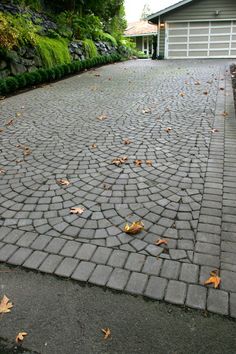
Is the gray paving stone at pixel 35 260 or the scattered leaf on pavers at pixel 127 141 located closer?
the gray paving stone at pixel 35 260

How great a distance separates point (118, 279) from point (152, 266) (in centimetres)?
30

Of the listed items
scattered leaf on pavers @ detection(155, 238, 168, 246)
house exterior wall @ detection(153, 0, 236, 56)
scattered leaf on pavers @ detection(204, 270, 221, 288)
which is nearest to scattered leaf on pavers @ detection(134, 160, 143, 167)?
scattered leaf on pavers @ detection(155, 238, 168, 246)

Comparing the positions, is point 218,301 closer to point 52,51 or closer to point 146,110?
point 146,110

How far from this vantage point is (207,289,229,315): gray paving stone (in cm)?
202

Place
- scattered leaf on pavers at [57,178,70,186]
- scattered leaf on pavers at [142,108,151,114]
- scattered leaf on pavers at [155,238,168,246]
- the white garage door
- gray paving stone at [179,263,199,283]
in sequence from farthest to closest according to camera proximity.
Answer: the white garage door < scattered leaf on pavers at [142,108,151,114] < scattered leaf on pavers at [57,178,70,186] < scattered leaf on pavers at [155,238,168,246] < gray paving stone at [179,263,199,283]

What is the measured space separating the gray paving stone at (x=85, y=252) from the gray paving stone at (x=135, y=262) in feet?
1.08

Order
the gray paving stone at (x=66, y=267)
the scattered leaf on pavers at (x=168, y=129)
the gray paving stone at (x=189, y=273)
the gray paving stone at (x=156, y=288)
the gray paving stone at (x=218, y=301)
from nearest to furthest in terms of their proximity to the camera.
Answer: the gray paving stone at (x=218, y=301) < the gray paving stone at (x=156, y=288) < the gray paving stone at (x=189, y=273) < the gray paving stone at (x=66, y=267) < the scattered leaf on pavers at (x=168, y=129)

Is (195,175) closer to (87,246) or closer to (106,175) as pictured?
(106,175)

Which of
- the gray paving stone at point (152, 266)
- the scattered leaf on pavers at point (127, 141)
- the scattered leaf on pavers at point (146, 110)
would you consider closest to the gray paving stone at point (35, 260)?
the gray paving stone at point (152, 266)

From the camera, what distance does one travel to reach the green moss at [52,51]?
37.3 ft

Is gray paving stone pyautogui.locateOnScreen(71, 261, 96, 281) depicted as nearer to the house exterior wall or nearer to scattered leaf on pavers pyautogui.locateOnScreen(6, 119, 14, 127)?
scattered leaf on pavers pyautogui.locateOnScreen(6, 119, 14, 127)

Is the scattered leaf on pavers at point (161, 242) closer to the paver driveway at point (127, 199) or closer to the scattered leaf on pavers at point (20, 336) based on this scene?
the paver driveway at point (127, 199)

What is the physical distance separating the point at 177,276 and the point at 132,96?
705 cm

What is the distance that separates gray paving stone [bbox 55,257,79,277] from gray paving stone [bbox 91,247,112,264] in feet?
0.51
